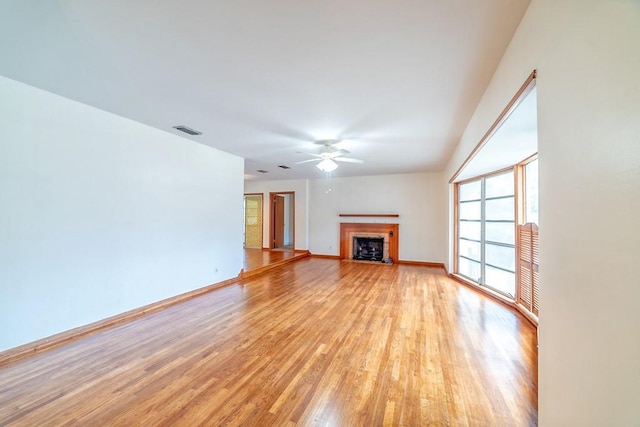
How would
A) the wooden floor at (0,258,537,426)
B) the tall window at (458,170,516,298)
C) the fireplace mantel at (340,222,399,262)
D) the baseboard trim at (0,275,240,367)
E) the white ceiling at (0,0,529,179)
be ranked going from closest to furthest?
the white ceiling at (0,0,529,179), the wooden floor at (0,258,537,426), the baseboard trim at (0,275,240,367), the tall window at (458,170,516,298), the fireplace mantel at (340,222,399,262)

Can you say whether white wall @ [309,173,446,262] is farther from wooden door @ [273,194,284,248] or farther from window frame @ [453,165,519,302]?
wooden door @ [273,194,284,248]

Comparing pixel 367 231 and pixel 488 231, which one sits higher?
pixel 488 231

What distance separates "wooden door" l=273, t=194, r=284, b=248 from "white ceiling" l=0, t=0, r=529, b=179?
5.62m

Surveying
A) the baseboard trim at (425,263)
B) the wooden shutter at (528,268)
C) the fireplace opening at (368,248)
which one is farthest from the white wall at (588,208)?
the fireplace opening at (368,248)

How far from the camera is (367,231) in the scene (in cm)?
731

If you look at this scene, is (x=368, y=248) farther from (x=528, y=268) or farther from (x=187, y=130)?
(x=187, y=130)

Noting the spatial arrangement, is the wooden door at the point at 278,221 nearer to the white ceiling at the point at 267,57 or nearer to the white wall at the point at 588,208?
the white ceiling at the point at 267,57

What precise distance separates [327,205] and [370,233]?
163 centimetres

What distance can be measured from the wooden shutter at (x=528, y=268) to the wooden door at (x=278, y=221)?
6.87 meters

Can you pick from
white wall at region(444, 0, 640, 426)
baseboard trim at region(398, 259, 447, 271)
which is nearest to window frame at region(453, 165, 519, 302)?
baseboard trim at region(398, 259, 447, 271)

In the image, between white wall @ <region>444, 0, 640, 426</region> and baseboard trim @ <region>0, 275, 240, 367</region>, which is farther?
baseboard trim @ <region>0, 275, 240, 367</region>

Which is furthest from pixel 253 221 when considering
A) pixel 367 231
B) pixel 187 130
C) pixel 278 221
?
pixel 187 130

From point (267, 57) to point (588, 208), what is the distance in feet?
6.78

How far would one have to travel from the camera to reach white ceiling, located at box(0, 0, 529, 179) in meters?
1.46
